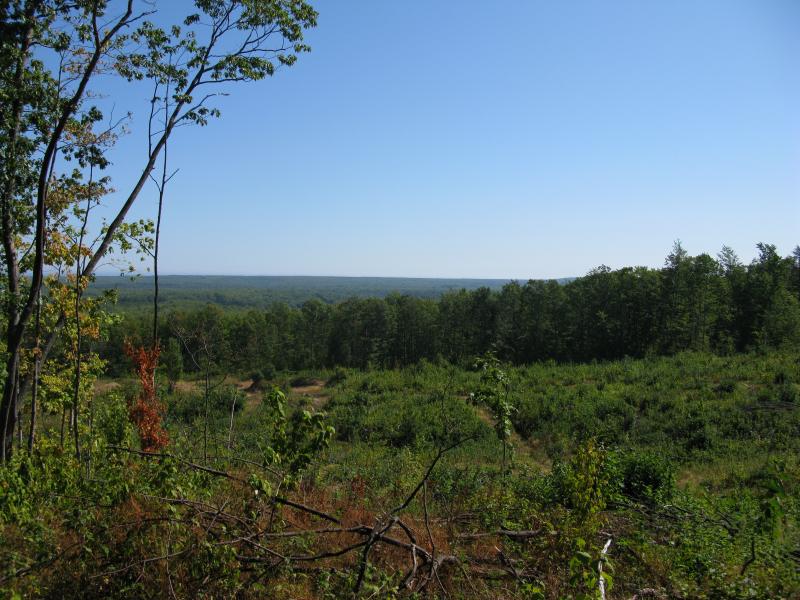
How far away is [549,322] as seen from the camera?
39812mm

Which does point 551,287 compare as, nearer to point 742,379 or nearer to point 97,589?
point 742,379

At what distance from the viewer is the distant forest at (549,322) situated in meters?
32.7

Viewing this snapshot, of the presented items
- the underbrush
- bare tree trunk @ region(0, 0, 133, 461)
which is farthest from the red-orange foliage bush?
the underbrush

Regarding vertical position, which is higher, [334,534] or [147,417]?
[334,534]

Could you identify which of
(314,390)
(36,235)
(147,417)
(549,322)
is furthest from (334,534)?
(549,322)

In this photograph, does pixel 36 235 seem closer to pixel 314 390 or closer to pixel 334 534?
pixel 334 534

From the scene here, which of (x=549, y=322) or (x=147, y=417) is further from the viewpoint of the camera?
(x=549, y=322)

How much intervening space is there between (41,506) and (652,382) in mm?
23292

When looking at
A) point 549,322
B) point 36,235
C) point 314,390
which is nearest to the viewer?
point 36,235

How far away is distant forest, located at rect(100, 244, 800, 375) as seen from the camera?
32719mm

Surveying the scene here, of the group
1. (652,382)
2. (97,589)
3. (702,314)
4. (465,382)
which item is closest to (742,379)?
(652,382)

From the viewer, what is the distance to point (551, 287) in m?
39.9

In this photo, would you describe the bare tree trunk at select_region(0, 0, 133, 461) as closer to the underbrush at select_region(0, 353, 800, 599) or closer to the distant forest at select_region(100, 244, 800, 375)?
the underbrush at select_region(0, 353, 800, 599)

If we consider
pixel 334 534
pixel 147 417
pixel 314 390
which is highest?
pixel 334 534
